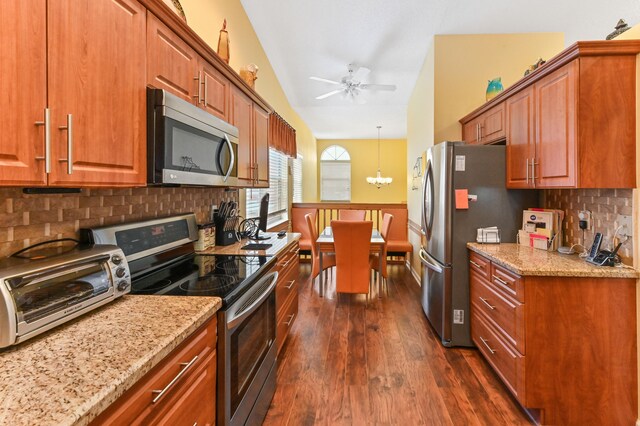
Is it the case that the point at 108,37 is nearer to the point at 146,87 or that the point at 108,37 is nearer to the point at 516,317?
the point at 146,87

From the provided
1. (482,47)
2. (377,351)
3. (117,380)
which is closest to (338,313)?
(377,351)

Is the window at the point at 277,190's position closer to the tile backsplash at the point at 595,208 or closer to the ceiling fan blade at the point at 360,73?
the ceiling fan blade at the point at 360,73

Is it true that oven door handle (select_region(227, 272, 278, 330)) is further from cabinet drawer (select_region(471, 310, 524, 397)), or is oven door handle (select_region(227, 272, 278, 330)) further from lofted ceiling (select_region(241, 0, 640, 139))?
lofted ceiling (select_region(241, 0, 640, 139))

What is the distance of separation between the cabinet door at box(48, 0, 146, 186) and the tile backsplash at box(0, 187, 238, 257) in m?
0.31

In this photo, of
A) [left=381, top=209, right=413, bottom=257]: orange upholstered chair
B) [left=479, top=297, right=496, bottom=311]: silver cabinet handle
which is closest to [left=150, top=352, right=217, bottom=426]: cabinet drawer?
[left=479, top=297, right=496, bottom=311]: silver cabinet handle

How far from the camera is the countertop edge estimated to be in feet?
2.03

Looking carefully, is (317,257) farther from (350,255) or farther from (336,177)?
(336,177)

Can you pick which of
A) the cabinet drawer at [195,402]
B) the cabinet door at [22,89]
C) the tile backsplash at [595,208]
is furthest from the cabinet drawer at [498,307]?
the cabinet door at [22,89]

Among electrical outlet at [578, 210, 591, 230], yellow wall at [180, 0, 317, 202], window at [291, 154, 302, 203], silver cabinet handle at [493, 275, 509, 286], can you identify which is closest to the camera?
silver cabinet handle at [493, 275, 509, 286]

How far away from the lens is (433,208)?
9.64 ft

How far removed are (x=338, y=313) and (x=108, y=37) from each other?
3033mm

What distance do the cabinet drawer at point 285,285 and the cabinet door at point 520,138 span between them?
75.0 inches

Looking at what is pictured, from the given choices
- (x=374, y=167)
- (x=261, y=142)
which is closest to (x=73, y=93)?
(x=261, y=142)

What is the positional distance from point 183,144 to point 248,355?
3.52 ft
